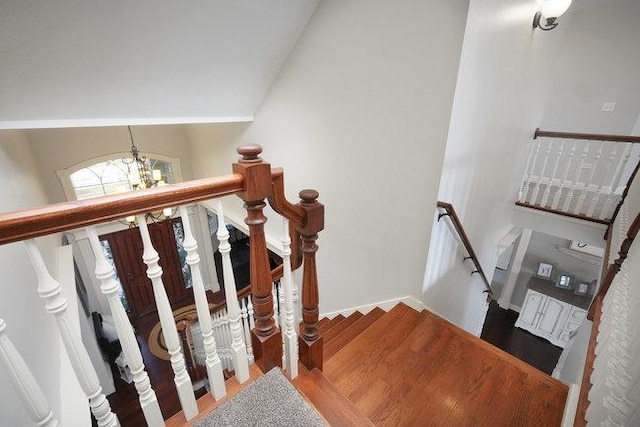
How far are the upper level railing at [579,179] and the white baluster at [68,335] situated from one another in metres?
4.32

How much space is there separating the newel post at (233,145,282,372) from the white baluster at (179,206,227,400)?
0.17m

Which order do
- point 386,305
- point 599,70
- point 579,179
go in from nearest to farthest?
point 386,305 < point 579,179 < point 599,70

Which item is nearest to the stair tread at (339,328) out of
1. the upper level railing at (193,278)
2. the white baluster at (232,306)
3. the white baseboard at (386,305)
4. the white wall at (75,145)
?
the white baseboard at (386,305)

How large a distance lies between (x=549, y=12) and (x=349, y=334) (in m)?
3.25

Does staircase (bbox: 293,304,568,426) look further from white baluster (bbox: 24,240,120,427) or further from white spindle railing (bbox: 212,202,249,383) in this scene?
white baluster (bbox: 24,240,120,427)

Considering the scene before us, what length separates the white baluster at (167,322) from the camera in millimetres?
722

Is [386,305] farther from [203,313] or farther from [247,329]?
[203,313]

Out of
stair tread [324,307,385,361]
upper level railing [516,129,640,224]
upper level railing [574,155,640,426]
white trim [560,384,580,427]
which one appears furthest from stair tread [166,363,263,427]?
upper level railing [516,129,640,224]

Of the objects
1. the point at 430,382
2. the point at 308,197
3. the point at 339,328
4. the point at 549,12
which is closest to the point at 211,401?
the point at 308,197

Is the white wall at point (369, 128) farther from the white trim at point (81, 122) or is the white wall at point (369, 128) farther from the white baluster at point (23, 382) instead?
the white baluster at point (23, 382)

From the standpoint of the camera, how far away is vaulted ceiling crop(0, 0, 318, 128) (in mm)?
1631

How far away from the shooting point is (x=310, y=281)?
112 centimetres

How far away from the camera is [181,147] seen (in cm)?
495

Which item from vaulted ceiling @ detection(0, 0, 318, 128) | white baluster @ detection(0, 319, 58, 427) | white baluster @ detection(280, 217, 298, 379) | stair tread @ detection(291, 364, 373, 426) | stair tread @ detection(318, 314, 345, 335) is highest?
vaulted ceiling @ detection(0, 0, 318, 128)
